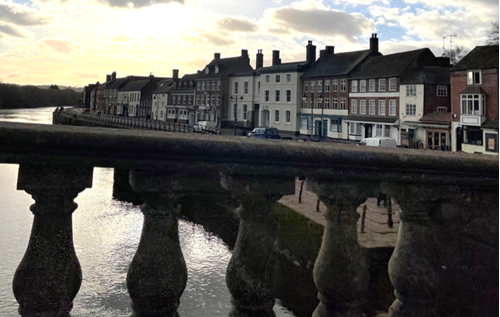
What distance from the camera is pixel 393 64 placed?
139 ft

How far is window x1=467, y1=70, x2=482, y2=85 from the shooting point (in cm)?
3192

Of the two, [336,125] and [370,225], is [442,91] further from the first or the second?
[370,225]

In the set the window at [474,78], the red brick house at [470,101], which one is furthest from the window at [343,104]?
the window at [474,78]

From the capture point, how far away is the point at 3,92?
2766 centimetres

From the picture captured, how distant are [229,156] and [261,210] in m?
0.33

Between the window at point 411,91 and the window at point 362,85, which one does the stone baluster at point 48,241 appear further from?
the window at point 362,85

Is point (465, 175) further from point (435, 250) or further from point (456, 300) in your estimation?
point (456, 300)

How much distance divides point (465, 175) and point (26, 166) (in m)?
2.25

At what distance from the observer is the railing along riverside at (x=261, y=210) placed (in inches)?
73.2

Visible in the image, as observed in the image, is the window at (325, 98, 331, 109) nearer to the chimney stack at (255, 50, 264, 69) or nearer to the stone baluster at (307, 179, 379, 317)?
the chimney stack at (255, 50, 264, 69)

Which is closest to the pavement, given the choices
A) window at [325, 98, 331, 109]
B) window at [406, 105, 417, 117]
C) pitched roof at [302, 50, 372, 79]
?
window at [406, 105, 417, 117]

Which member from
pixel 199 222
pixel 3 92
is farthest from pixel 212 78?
pixel 199 222

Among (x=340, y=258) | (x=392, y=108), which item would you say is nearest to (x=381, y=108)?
(x=392, y=108)

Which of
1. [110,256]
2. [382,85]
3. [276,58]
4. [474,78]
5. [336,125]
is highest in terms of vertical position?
[276,58]
